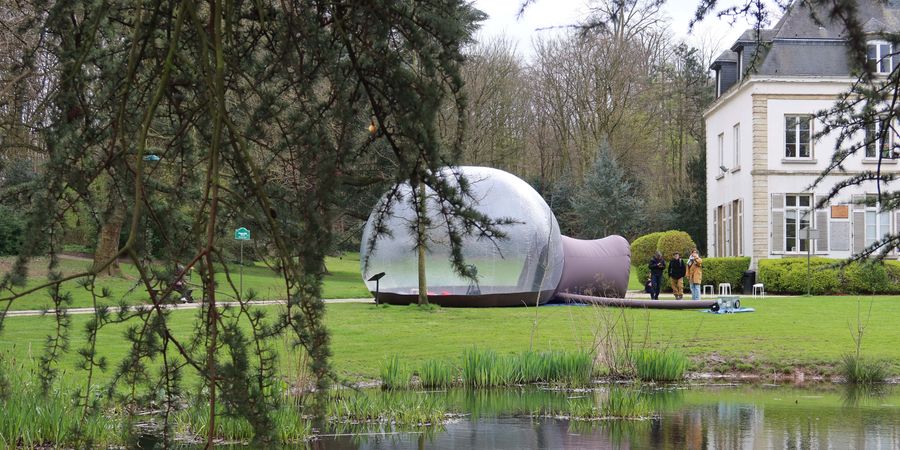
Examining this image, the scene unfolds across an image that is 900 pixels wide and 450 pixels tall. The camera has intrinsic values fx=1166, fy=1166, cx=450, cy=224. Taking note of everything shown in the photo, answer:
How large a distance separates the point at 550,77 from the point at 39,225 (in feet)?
161

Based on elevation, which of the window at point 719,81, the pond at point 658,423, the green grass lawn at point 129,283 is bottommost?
the pond at point 658,423

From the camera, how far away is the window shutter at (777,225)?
38219mm

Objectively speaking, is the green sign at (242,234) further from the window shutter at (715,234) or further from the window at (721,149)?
the window shutter at (715,234)

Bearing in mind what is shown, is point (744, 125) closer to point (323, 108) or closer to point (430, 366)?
point (430, 366)

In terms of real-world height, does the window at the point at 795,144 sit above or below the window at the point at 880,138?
above

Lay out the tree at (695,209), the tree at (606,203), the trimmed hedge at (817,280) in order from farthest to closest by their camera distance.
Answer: the tree at (606,203)
the tree at (695,209)
the trimmed hedge at (817,280)

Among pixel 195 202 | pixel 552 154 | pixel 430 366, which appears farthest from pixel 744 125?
pixel 195 202

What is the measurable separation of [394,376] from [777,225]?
2617 centimetres

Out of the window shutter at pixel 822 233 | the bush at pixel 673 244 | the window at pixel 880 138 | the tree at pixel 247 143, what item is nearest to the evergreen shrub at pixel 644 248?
the bush at pixel 673 244

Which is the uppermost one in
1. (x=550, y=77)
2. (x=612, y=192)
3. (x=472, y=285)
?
(x=550, y=77)

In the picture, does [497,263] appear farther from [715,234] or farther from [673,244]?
[715,234]

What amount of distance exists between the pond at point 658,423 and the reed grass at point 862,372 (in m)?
0.83

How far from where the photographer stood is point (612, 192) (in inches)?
1996

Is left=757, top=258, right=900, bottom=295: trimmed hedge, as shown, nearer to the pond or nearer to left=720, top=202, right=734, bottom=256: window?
left=720, top=202, right=734, bottom=256: window
